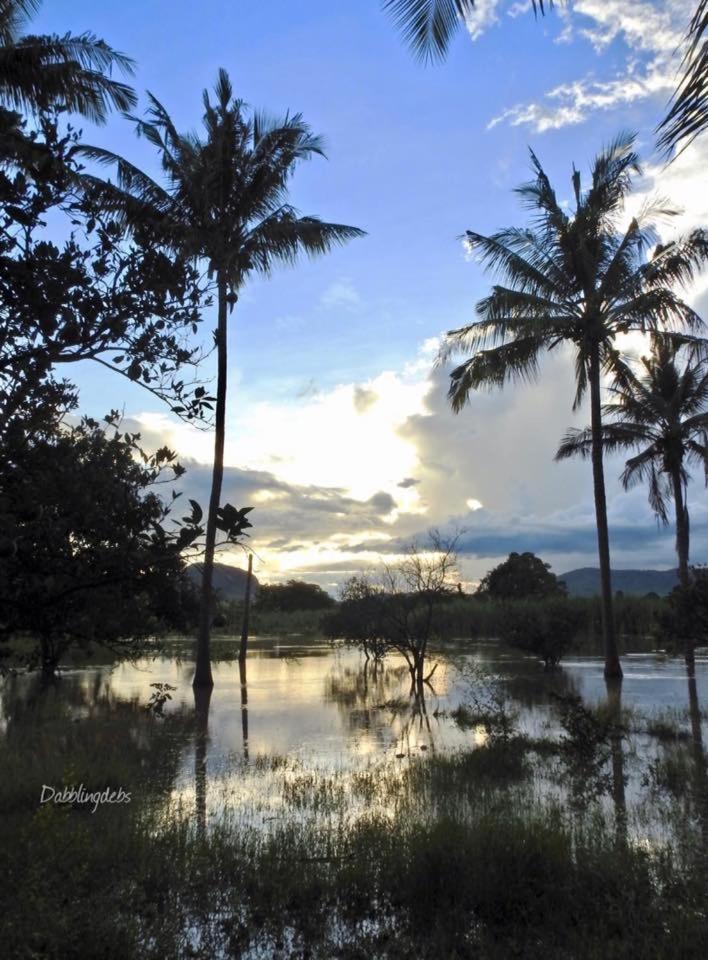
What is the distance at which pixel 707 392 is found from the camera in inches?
1037

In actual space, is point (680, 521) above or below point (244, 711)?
above

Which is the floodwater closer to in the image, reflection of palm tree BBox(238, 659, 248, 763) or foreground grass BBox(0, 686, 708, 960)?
reflection of palm tree BBox(238, 659, 248, 763)

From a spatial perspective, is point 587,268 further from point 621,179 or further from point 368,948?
point 368,948

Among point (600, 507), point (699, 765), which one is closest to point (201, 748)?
point (699, 765)

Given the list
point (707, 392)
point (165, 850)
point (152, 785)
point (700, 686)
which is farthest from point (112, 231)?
point (707, 392)

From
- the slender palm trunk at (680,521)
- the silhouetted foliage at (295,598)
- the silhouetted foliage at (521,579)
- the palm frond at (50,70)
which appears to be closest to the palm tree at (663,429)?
the slender palm trunk at (680,521)

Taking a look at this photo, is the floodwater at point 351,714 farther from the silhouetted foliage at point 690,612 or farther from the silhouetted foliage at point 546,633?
the silhouetted foliage at point 690,612

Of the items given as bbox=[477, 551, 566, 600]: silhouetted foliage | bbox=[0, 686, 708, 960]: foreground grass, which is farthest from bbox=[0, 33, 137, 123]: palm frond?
bbox=[477, 551, 566, 600]: silhouetted foliage

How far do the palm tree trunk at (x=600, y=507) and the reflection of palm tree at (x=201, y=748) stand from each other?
1054cm

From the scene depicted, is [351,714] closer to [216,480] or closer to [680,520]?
[216,480]

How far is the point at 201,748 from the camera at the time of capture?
11977 millimetres

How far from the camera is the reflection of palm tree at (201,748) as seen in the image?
8.05 meters

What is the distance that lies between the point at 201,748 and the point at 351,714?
16.1ft

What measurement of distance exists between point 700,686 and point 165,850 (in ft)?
56.5
